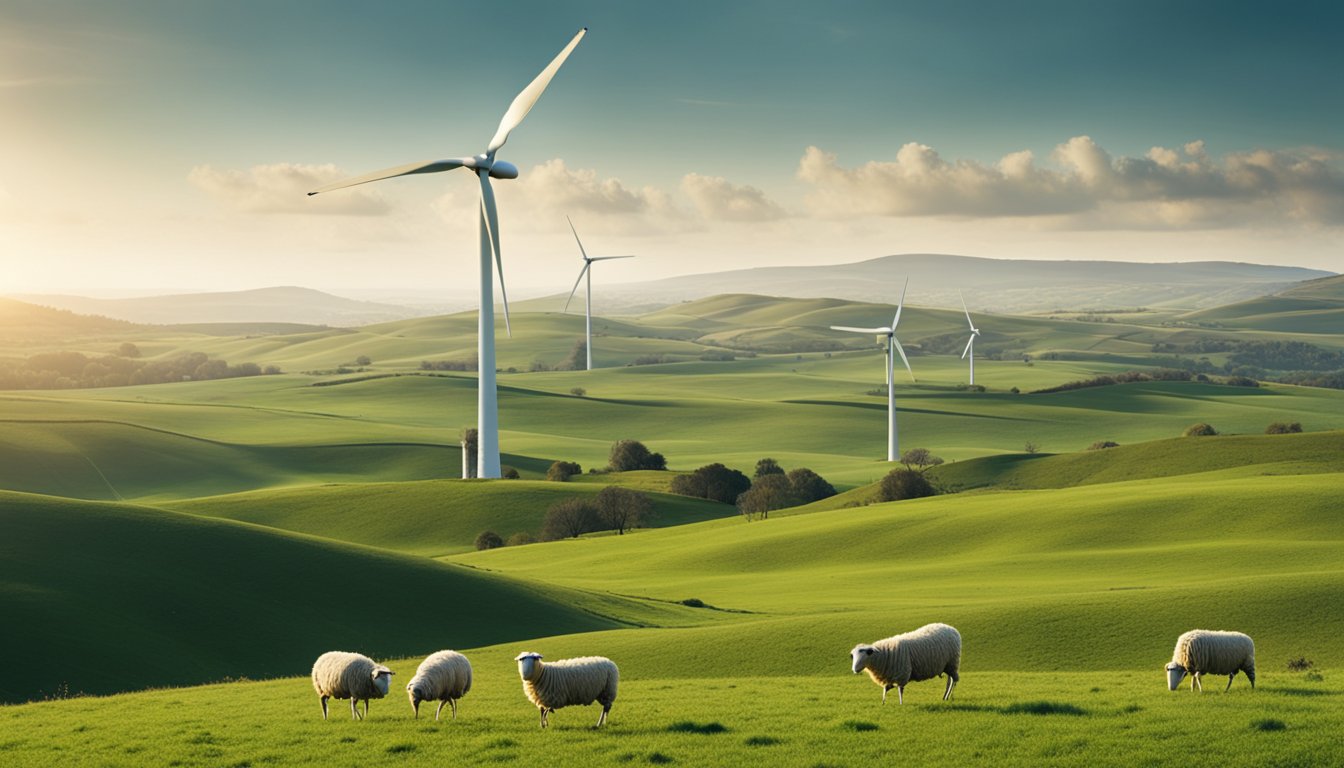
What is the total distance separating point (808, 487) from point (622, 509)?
1611 centimetres

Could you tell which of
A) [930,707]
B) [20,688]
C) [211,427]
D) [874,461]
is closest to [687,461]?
[874,461]

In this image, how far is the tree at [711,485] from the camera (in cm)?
10025

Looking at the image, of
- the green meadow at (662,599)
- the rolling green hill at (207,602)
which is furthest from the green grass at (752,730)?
the rolling green hill at (207,602)

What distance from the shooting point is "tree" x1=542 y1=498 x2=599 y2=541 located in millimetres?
84125

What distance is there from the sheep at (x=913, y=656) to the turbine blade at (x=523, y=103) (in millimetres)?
59278

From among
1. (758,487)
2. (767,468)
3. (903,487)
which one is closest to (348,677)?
(903,487)

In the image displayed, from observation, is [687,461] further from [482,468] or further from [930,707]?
[930,707]

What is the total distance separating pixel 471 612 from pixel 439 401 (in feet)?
Result: 409

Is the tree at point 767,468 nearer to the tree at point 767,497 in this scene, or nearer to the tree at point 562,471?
the tree at point 767,497

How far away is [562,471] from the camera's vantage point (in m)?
106

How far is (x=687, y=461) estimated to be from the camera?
12094 cm

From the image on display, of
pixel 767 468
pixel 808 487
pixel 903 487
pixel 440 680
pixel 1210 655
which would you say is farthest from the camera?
pixel 767 468

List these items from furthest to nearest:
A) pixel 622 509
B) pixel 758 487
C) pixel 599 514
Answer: pixel 758 487
pixel 622 509
pixel 599 514

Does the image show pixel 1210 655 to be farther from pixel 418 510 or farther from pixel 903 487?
pixel 418 510
